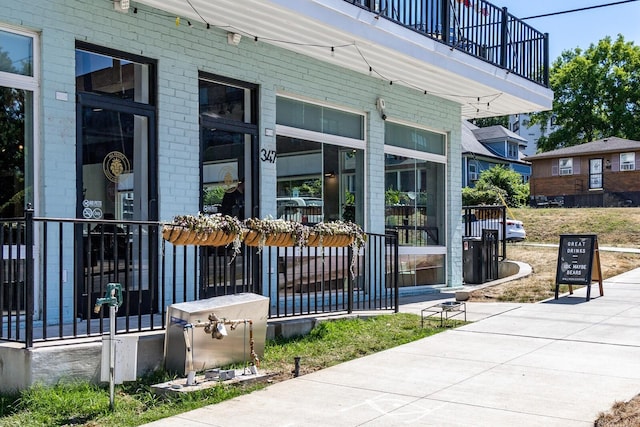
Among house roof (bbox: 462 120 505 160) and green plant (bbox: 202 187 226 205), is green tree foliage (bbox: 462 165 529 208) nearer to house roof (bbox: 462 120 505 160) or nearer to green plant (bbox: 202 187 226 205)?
Answer: house roof (bbox: 462 120 505 160)

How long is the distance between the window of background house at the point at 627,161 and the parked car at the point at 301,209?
3498 cm

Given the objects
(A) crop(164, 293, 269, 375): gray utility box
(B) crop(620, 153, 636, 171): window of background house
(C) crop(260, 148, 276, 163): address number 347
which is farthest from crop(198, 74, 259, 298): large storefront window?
(B) crop(620, 153, 636, 171): window of background house

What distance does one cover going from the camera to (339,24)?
8.42 m

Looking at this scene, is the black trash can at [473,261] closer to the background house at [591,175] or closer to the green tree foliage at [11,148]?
the green tree foliage at [11,148]

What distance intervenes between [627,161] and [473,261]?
99.8 feet

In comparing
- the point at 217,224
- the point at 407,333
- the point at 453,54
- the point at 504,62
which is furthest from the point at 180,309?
the point at 504,62

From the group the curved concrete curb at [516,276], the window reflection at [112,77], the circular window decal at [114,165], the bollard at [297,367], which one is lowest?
the bollard at [297,367]

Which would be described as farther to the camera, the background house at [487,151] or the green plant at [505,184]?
the background house at [487,151]

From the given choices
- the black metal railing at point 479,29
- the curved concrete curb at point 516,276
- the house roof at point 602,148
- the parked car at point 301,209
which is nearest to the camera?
the parked car at point 301,209

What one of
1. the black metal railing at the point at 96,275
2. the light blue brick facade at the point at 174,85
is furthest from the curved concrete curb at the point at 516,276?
the black metal railing at the point at 96,275

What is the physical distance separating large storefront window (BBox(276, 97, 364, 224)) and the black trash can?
397 centimetres

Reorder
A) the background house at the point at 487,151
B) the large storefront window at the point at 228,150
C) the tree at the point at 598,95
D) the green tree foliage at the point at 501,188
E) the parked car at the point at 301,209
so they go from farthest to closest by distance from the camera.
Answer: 1. the tree at the point at 598,95
2. the background house at the point at 487,151
3. the green tree foliage at the point at 501,188
4. the parked car at the point at 301,209
5. the large storefront window at the point at 228,150

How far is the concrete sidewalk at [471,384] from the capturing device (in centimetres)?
496

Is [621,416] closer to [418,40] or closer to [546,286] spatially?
[418,40]
